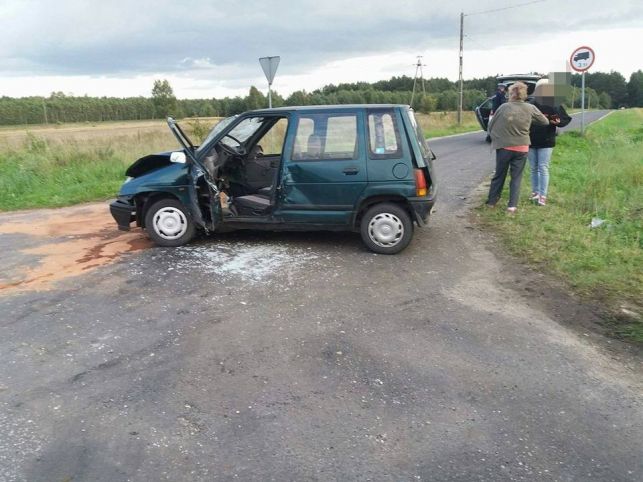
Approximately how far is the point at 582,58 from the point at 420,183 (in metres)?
12.7

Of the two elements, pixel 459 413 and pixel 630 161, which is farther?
pixel 630 161

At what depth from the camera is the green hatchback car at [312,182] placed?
6.15m

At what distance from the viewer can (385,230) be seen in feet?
20.7

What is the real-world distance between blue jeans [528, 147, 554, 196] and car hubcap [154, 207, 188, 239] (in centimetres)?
541

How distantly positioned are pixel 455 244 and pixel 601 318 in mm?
2466

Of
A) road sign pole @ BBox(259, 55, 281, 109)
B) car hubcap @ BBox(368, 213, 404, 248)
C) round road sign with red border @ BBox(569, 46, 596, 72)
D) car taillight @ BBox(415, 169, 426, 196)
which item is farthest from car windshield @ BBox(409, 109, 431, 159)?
round road sign with red border @ BBox(569, 46, 596, 72)

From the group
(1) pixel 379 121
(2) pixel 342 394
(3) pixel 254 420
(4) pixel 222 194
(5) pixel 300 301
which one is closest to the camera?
A: (3) pixel 254 420

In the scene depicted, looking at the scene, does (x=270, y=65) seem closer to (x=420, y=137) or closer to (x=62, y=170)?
(x=62, y=170)

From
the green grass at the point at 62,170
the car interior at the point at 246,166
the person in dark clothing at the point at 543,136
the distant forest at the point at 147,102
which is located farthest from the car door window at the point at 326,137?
the distant forest at the point at 147,102

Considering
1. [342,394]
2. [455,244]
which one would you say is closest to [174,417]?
[342,394]

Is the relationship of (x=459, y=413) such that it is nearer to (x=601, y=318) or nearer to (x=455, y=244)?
(x=601, y=318)

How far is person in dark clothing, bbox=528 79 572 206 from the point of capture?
812 cm

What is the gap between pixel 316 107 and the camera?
251 inches

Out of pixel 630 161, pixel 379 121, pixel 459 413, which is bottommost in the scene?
pixel 459 413
